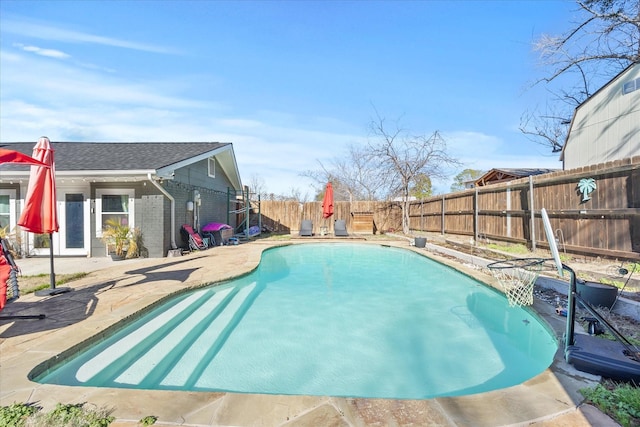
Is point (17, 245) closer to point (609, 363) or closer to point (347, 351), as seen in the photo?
point (347, 351)

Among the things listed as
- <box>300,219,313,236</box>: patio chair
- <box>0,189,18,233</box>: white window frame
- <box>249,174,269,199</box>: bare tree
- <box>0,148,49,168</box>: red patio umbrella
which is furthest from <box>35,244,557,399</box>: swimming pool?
<box>249,174,269,199</box>: bare tree

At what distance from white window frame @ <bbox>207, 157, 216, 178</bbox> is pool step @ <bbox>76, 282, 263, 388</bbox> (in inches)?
335

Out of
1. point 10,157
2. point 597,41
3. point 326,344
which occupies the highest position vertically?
point 597,41

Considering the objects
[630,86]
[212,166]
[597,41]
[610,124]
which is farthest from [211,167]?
[597,41]

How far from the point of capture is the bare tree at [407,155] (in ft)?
52.4

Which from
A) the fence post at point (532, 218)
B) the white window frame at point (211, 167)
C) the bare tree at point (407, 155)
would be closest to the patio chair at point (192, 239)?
the white window frame at point (211, 167)

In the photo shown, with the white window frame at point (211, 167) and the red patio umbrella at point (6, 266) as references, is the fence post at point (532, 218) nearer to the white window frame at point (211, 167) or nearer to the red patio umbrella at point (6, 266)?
the red patio umbrella at point (6, 266)

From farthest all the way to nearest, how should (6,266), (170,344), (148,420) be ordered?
(170,344) < (6,266) < (148,420)

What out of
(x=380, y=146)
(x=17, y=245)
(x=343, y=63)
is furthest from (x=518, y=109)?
(x=17, y=245)

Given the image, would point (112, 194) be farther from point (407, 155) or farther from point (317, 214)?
point (407, 155)

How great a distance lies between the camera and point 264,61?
12.6m

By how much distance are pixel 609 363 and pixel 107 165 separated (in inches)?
431

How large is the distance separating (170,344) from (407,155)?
48.8 feet

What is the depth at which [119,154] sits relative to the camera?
10.4 m
